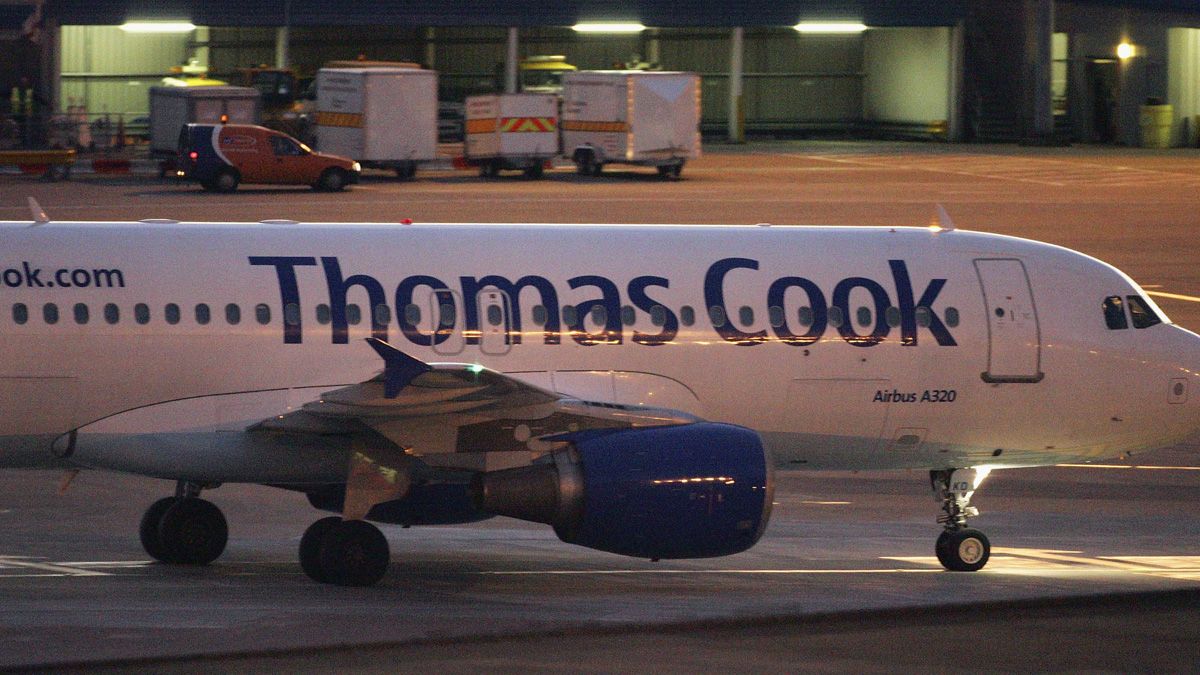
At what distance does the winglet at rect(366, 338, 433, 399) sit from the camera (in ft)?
50.2

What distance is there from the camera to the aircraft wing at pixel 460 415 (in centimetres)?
1590

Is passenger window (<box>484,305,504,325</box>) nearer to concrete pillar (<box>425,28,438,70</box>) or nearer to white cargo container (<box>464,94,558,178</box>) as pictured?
white cargo container (<box>464,94,558,178</box>)

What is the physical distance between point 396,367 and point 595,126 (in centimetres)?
4988

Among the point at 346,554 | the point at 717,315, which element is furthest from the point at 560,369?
the point at 346,554

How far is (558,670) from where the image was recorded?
12758 mm

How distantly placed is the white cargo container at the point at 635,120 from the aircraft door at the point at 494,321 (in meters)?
46.4

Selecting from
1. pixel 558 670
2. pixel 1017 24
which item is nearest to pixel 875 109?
pixel 1017 24

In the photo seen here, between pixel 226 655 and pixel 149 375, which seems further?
pixel 149 375

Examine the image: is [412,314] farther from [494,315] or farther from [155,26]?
[155,26]

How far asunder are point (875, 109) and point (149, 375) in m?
76.0

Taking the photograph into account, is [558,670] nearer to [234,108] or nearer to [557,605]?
[557,605]

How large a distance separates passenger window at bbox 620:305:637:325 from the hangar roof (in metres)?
61.5

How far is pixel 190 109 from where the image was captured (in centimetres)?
6316

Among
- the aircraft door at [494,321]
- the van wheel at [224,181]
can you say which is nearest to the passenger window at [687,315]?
the aircraft door at [494,321]
